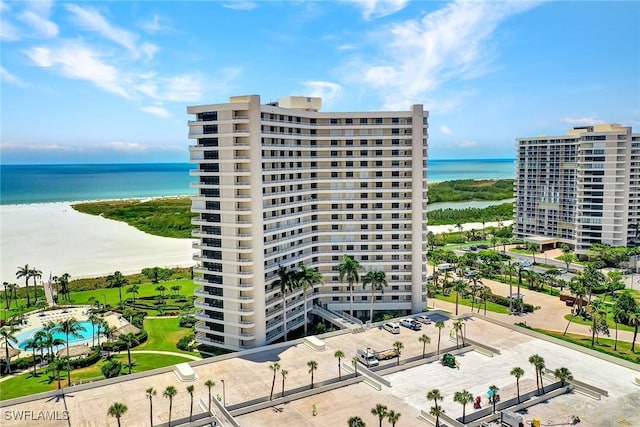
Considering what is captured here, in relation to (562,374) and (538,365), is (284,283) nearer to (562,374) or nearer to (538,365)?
(538,365)

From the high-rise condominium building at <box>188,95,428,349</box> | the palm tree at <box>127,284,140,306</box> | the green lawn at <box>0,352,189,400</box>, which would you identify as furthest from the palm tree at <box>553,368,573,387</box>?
the palm tree at <box>127,284,140,306</box>

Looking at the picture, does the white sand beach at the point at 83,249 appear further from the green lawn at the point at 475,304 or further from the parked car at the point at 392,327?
the parked car at the point at 392,327

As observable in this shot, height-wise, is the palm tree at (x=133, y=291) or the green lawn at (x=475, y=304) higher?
the palm tree at (x=133, y=291)

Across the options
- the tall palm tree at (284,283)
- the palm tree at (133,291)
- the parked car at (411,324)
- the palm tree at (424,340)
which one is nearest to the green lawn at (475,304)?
the parked car at (411,324)

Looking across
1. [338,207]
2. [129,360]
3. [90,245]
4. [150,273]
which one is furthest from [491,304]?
[90,245]

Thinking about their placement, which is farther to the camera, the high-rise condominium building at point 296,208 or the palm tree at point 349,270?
the palm tree at point 349,270

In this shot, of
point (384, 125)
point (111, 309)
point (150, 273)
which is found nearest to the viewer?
point (384, 125)

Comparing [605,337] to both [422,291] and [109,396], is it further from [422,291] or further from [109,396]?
[109,396]

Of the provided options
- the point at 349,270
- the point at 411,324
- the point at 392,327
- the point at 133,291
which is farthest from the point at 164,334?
the point at 411,324
